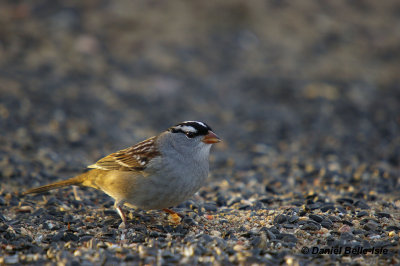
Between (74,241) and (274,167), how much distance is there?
411 centimetres

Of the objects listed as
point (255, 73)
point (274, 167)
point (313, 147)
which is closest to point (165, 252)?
point (274, 167)

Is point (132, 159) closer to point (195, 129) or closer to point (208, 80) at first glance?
point (195, 129)

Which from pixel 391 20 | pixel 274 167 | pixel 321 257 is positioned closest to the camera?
pixel 321 257

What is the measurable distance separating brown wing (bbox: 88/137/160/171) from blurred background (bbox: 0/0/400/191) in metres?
1.80

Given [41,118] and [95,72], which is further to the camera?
[95,72]

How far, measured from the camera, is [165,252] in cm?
431

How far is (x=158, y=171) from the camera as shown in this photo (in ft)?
16.6

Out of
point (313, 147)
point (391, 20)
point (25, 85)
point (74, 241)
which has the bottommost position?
point (74, 241)

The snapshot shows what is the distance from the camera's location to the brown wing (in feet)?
17.3

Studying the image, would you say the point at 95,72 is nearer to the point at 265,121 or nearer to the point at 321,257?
the point at 265,121

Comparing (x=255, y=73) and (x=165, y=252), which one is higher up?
(x=255, y=73)

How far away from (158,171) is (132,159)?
18.9 inches

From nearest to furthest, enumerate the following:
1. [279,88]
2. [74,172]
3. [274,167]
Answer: [74,172] → [274,167] → [279,88]

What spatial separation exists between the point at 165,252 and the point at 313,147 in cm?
506
